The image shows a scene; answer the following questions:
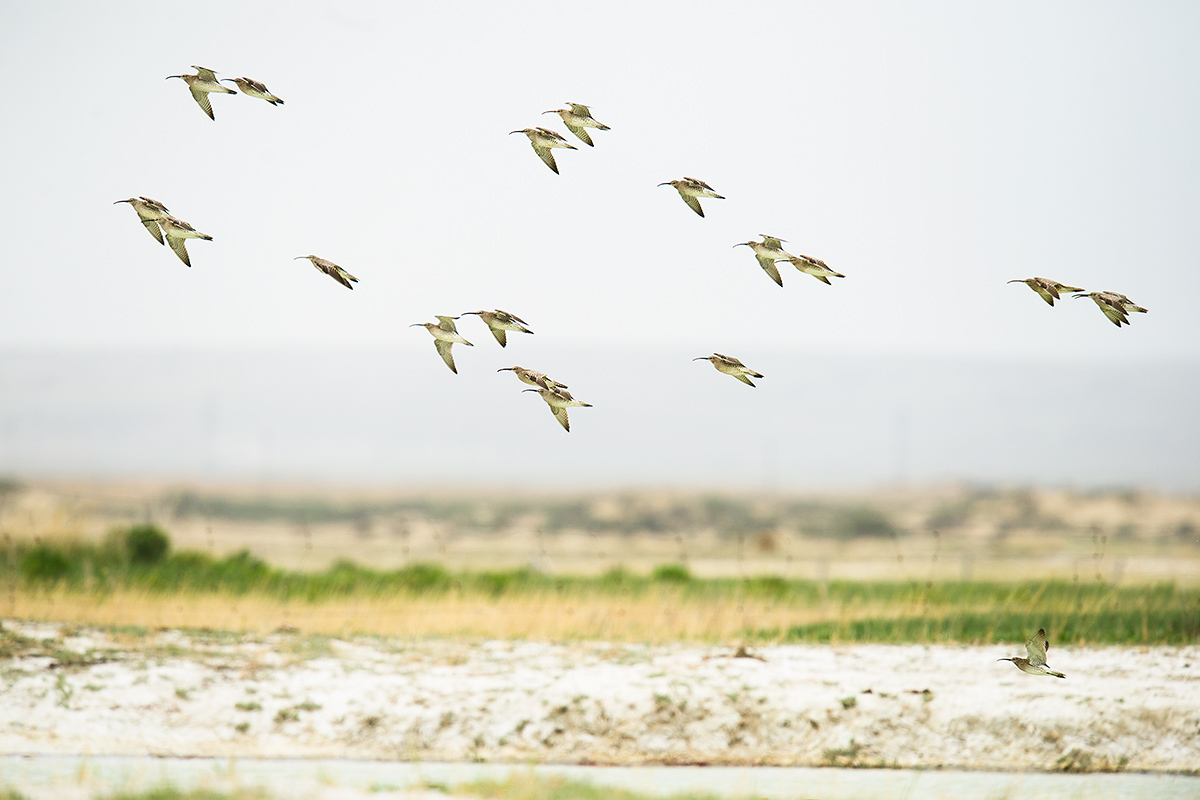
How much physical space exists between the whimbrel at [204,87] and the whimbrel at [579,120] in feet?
10.6

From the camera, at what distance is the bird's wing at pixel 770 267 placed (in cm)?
1068

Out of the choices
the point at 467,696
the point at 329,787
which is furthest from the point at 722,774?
the point at 329,787

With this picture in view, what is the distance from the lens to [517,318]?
11.1 metres

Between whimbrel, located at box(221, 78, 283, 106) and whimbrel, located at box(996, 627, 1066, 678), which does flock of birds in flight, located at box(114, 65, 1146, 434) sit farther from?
whimbrel, located at box(996, 627, 1066, 678)

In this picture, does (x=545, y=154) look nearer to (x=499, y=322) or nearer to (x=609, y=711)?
(x=499, y=322)

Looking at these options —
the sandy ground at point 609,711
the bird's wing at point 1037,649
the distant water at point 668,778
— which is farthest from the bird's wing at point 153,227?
the bird's wing at point 1037,649

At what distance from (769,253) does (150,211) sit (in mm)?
5922

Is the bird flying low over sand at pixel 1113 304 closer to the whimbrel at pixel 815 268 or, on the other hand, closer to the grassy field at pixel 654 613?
the whimbrel at pixel 815 268

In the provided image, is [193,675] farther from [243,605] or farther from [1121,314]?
[1121,314]

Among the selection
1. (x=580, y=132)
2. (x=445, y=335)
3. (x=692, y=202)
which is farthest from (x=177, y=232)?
(x=692, y=202)

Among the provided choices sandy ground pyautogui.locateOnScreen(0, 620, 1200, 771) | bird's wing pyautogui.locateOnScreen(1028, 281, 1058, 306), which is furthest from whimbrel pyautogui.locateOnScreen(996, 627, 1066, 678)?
sandy ground pyautogui.locateOnScreen(0, 620, 1200, 771)

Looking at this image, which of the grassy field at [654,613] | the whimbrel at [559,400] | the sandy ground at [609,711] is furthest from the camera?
the grassy field at [654,613]

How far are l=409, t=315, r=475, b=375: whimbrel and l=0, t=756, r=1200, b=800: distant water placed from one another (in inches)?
169

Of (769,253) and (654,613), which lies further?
(654,613)
